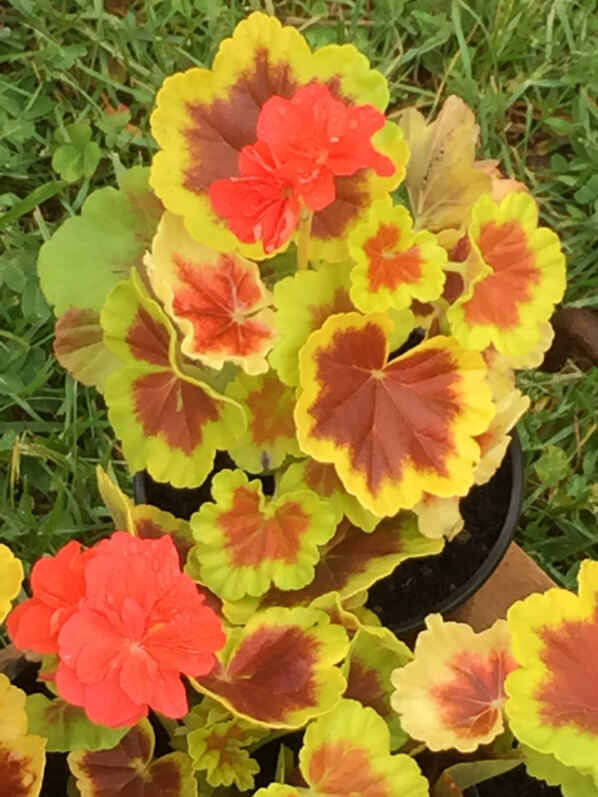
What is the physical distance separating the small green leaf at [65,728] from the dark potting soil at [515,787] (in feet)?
1.20

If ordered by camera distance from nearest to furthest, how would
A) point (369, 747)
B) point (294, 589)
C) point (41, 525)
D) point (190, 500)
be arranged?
point (369, 747) → point (294, 589) → point (190, 500) → point (41, 525)

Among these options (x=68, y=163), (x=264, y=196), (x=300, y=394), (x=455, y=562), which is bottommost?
(x=455, y=562)

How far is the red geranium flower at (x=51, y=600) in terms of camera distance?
0.58m

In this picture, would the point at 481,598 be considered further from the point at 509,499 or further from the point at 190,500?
the point at 190,500

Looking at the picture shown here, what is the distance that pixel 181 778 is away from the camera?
75 centimetres

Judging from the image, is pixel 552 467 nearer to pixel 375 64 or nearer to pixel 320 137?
pixel 375 64

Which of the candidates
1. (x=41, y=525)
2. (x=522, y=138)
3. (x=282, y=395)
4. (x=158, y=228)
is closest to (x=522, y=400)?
(x=282, y=395)

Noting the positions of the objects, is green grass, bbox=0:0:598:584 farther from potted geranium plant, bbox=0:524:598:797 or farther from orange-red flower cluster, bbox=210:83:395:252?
orange-red flower cluster, bbox=210:83:395:252

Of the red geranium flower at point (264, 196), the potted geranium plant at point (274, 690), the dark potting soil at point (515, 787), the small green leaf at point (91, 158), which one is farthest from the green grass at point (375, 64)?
the red geranium flower at point (264, 196)

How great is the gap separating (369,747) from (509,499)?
0.36 m

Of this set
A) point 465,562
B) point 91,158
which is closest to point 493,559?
point 465,562

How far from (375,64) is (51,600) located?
42.0 inches

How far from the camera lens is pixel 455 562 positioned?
1.01 meters

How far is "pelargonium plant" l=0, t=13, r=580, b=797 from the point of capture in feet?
2.35
